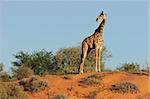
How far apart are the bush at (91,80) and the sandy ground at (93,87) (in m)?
0.14

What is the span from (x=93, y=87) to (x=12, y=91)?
3841 millimetres

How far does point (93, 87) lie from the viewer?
84.9 ft

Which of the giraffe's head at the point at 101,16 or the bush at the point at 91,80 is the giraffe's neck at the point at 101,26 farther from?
the bush at the point at 91,80

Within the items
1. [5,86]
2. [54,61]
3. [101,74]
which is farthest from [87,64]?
[5,86]

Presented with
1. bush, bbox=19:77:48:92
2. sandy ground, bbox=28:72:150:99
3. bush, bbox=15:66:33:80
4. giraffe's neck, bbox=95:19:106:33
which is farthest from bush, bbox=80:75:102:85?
bush, bbox=15:66:33:80

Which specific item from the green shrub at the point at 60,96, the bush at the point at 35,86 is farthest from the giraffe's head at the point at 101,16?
the green shrub at the point at 60,96

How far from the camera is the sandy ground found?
2525cm

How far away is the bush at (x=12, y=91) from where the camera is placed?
76.6 ft

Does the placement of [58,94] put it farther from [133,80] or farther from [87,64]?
[87,64]

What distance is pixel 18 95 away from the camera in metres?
23.8

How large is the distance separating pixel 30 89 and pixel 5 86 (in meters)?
1.75

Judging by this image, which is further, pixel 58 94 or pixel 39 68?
pixel 39 68

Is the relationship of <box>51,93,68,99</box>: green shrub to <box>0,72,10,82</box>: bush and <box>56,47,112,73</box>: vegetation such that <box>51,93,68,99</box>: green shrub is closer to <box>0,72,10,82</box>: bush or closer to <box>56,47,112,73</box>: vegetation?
<box>0,72,10,82</box>: bush

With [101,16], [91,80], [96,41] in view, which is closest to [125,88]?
[91,80]
